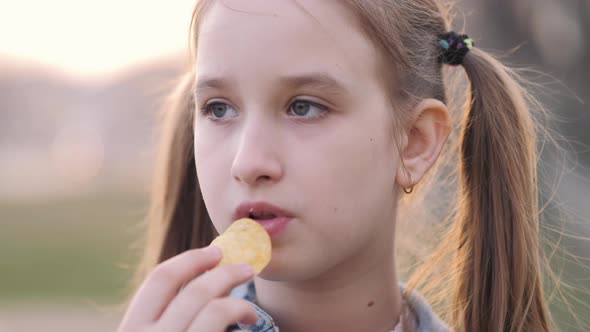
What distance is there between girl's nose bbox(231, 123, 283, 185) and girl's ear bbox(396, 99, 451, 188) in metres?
0.51

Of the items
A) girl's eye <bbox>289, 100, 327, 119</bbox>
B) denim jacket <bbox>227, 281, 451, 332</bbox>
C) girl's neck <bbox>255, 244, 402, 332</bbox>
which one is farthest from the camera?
denim jacket <bbox>227, 281, 451, 332</bbox>

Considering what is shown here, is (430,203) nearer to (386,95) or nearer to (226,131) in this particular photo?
(386,95)

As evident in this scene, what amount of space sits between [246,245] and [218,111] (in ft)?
1.55

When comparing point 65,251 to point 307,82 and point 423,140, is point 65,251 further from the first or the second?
point 307,82

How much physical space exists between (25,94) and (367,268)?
27926mm

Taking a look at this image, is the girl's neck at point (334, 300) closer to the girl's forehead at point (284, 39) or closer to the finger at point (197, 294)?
the finger at point (197, 294)

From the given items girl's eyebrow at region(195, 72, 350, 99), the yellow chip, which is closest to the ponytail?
girl's eyebrow at region(195, 72, 350, 99)

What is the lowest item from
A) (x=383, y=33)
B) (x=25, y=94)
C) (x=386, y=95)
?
(x=25, y=94)

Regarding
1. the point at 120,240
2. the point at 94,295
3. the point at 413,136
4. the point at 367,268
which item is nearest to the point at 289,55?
the point at 413,136

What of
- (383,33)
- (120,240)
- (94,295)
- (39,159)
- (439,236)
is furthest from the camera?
(39,159)

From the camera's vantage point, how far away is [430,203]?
143 inches

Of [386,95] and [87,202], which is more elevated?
[386,95]

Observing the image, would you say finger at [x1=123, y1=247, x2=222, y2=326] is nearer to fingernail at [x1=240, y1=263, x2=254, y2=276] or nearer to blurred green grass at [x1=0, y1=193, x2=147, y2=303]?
fingernail at [x1=240, y1=263, x2=254, y2=276]

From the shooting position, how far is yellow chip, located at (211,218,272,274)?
2.12 meters
